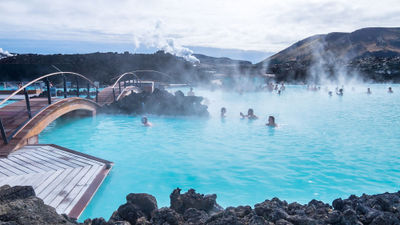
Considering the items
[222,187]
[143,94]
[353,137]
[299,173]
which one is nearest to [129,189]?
[222,187]

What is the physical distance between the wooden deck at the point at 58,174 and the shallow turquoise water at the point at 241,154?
1.17ft

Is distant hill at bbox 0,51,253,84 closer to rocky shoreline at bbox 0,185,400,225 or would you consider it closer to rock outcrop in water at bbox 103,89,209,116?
rock outcrop in water at bbox 103,89,209,116

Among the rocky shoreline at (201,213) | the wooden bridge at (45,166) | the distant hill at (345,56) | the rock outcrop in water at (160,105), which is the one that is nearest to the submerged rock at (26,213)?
the rocky shoreline at (201,213)

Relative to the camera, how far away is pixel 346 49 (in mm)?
72625

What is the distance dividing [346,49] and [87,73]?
63037mm

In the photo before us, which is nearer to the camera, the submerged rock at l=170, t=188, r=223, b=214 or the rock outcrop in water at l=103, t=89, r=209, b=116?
the submerged rock at l=170, t=188, r=223, b=214

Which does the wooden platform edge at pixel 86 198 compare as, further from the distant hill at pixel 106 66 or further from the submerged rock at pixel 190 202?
the distant hill at pixel 106 66

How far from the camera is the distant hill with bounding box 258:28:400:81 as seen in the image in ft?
119

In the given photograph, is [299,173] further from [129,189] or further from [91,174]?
[91,174]

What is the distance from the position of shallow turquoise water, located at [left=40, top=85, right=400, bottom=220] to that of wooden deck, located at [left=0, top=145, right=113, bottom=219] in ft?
1.17

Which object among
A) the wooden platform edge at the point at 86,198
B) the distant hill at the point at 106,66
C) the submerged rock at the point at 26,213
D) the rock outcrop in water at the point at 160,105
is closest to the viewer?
the submerged rock at the point at 26,213

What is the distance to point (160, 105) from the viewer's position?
13.4 meters

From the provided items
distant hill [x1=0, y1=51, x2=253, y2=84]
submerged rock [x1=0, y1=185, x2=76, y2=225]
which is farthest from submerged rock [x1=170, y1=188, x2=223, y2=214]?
distant hill [x1=0, y1=51, x2=253, y2=84]

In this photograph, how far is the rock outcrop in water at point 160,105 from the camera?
12.9 m
